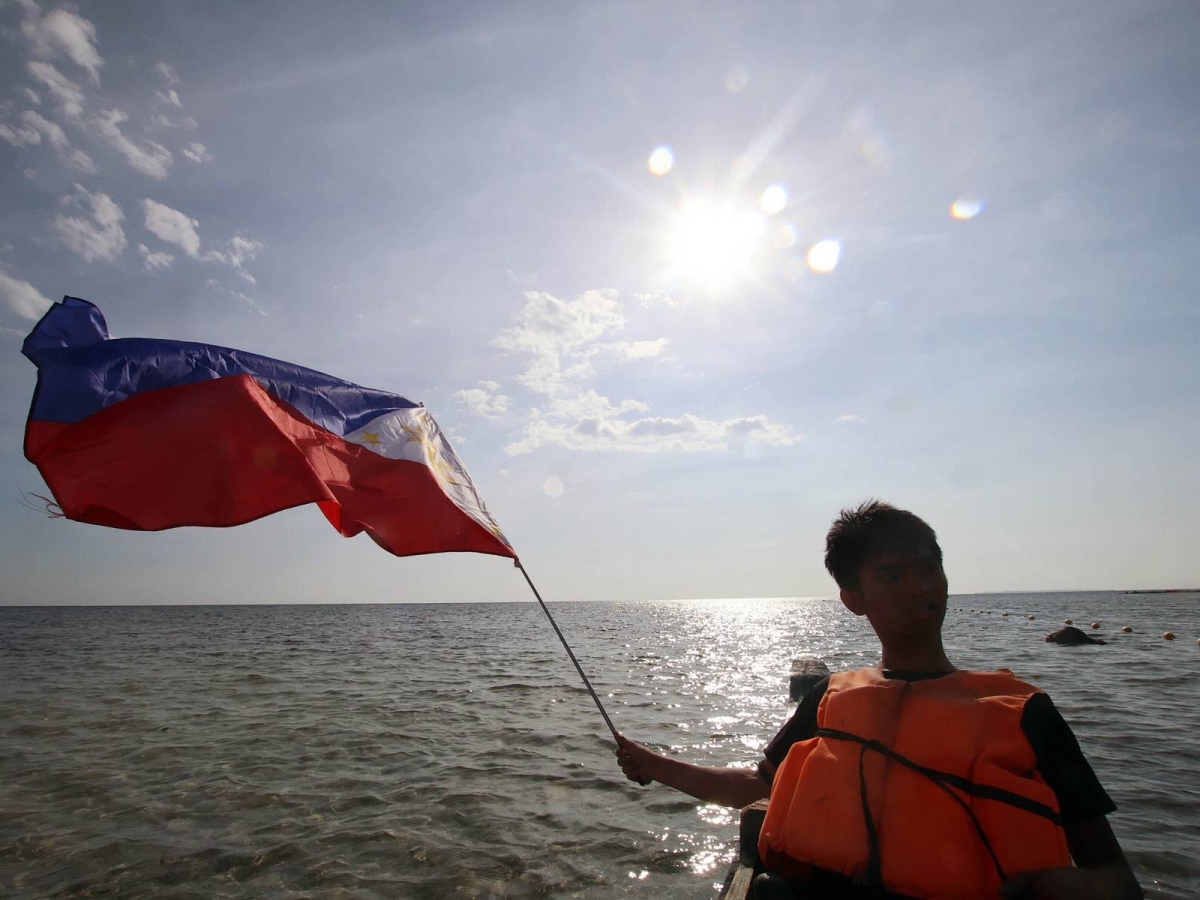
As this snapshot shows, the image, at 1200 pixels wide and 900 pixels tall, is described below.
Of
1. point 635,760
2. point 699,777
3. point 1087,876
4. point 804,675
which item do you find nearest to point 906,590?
point 1087,876

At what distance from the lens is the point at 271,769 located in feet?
32.4

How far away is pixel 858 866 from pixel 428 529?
3749 mm

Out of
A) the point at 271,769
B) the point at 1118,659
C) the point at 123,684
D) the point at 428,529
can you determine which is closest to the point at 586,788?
the point at 271,769

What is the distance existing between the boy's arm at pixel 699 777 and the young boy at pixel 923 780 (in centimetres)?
48

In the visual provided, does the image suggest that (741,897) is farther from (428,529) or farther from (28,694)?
(28,694)

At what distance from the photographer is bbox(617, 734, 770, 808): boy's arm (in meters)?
3.22

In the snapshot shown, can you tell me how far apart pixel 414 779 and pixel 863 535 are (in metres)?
8.95

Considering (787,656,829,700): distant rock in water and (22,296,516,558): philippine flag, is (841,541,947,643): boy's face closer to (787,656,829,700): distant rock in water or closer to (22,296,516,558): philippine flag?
(22,296,516,558): philippine flag

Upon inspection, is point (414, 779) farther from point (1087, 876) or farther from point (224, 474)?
point (1087, 876)

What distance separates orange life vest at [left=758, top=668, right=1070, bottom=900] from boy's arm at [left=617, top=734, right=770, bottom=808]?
530 millimetres

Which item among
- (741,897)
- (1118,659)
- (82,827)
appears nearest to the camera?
(741,897)

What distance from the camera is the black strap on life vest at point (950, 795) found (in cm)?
212

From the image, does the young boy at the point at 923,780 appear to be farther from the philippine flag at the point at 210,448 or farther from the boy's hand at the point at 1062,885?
the philippine flag at the point at 210,448

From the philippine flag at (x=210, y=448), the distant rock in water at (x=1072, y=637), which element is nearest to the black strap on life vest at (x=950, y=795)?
the philippine flag at (x=210, y=448)
